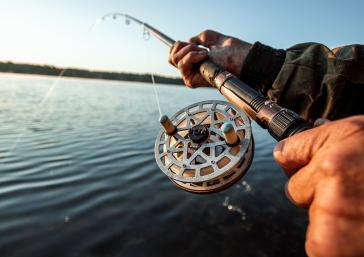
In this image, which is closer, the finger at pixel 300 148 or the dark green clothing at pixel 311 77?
the finger at pixel 300 148

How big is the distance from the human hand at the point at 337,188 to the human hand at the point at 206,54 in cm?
189

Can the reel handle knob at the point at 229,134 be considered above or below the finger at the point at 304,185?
below

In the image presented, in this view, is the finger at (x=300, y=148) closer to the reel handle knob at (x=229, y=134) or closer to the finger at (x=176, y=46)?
the reel handle knob at (x=229, y=134)

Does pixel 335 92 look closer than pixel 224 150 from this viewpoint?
No

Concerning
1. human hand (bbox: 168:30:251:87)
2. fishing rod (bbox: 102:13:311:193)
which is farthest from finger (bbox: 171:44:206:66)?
fishing rod (bbox: 102:13:311:193)

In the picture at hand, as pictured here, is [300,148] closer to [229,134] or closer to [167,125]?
[229,134]

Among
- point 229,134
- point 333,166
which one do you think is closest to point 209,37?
point 229,134

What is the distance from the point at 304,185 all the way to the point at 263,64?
71.6 inches

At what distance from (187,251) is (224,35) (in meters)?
3.28

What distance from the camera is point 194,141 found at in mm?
2057

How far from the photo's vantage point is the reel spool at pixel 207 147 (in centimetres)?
188

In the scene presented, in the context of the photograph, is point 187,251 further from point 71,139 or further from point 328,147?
point 71,139

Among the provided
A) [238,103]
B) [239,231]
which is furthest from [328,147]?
[239,231]

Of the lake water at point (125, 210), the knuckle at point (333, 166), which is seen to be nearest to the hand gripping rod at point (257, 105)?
the knuckle at point (333, 166)
